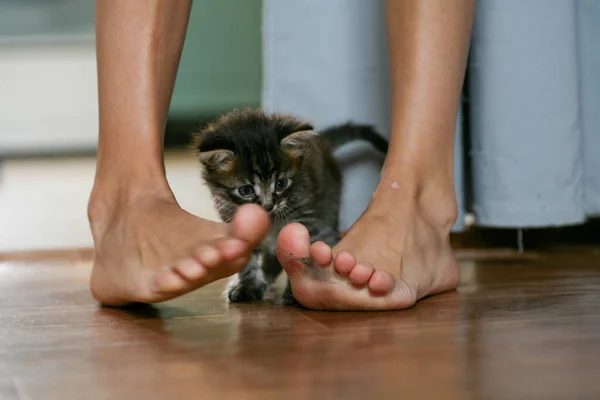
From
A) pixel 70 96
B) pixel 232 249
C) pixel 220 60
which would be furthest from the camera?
pixel 70 96

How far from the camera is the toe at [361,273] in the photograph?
107 centimetres

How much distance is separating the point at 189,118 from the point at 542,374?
2902mm

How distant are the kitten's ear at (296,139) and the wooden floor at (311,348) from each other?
12.1 inches

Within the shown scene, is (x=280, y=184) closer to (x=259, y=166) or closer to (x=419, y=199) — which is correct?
(x=259, y=166)

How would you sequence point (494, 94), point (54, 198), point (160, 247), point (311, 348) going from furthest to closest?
point (54, 198), point (494, 94), point (160, 247), point (311, 348)

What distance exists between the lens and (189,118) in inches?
138

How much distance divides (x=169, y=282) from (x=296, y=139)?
48 cm

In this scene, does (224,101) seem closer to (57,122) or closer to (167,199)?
(57,122)

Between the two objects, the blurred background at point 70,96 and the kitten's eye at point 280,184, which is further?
the blurred background at point 70,96

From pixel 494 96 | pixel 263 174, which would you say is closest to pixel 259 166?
pixel 263 174

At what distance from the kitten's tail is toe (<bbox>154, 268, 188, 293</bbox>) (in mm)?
769

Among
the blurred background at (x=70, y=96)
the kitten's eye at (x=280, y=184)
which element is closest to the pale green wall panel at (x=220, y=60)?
the blurred background at (x=70, y=96)

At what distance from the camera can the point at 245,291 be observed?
4.40 feet

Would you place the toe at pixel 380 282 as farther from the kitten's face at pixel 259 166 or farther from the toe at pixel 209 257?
the kitten's face at pixel 259 166
